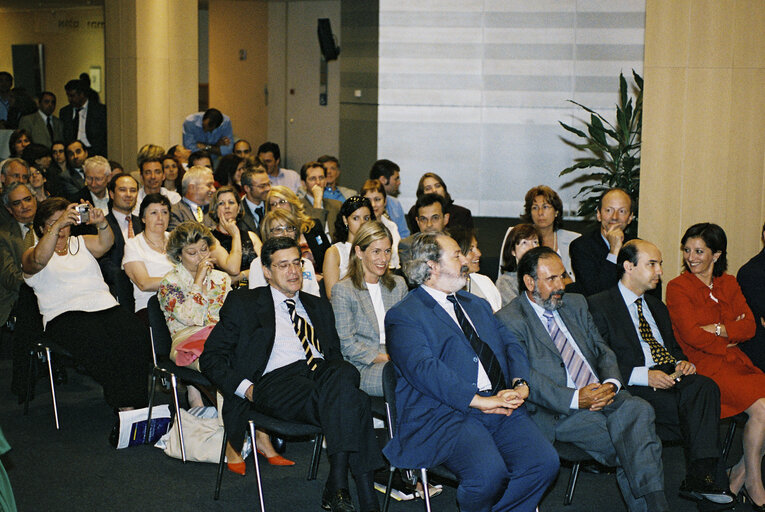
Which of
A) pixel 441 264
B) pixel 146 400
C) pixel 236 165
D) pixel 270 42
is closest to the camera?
pixel 441 264

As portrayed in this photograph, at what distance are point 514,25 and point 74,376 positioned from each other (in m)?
6.80

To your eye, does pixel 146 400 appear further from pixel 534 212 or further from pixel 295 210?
pixel 534 212

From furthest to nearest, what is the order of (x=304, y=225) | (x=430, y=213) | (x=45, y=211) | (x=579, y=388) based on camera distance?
1. (x=304, y=225)
2. (x=430, y=213)
3. (x=45, y=211)
4. (x=579, y=388)

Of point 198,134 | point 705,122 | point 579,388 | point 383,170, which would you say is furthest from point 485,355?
point 198,134

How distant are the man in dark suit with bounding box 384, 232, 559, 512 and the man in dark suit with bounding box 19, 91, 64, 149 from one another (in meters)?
7.95

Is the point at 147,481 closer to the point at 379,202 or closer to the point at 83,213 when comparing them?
the point at 83,213

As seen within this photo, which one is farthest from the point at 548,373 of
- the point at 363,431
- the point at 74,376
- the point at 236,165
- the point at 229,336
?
the point at 236,165

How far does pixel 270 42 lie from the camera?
1576cm

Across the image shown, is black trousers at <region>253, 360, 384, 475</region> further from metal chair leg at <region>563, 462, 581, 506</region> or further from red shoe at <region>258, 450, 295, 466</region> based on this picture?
metal chair leg at <region>563, 462, 581, 506</region>

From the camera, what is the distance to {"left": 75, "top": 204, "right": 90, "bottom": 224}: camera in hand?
5137 mm

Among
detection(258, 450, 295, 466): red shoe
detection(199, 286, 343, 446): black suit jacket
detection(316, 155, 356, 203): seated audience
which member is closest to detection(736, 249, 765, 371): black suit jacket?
detection(258, 450, 295, 466): red shoe

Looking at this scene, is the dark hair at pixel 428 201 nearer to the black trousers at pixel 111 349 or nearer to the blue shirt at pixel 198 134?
the black trousers at pixel 111 349

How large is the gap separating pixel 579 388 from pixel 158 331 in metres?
2.28

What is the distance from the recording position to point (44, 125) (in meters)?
10.6
